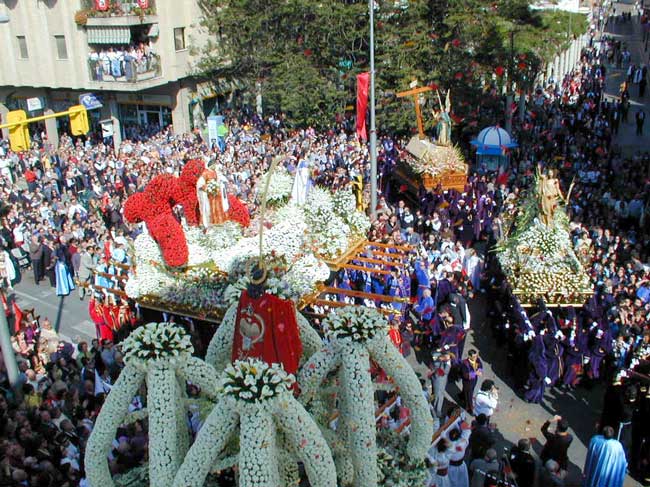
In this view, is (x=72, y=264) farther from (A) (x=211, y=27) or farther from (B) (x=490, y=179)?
(A) (x=211, y=27)

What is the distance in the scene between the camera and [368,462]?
6.96 m

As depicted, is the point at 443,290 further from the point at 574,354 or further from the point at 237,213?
the point at 237,213

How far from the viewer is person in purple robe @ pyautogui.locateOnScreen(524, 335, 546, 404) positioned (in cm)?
1177

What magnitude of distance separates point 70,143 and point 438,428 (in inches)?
1072

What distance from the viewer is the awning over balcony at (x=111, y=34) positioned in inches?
1188

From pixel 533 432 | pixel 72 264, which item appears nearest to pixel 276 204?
pixel 72 264

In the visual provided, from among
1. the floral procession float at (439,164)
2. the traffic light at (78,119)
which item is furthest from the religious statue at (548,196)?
the traffic light at (78,119)

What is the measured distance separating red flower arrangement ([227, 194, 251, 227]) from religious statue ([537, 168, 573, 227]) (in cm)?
612

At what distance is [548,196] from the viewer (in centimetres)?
1418

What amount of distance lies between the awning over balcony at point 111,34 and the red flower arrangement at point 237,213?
18870 millimetres

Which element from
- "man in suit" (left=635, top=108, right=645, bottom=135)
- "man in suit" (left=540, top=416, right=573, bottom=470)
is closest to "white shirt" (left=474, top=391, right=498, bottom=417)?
"man in suit" (left=540, top=416, right=573, bottom=470)

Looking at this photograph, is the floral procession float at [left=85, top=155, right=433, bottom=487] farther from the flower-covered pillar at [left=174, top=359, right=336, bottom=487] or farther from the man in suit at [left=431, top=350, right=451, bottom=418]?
the man in suit at [left=431, top=350, right=451, bottom=418]

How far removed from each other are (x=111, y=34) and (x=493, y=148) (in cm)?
1735

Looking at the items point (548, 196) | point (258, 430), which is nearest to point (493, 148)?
point (548, 196)
